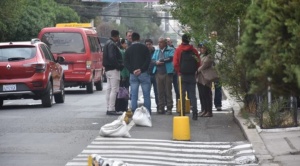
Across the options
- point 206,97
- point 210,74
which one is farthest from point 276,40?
point 206,97

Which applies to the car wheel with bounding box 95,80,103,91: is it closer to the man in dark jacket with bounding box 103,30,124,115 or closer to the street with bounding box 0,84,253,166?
the street with bounding box 0,84,253,166

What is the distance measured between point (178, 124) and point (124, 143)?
108cm

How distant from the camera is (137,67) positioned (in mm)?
19125

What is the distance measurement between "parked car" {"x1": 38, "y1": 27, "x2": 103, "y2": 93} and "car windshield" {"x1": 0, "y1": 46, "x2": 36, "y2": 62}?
22.4 feet

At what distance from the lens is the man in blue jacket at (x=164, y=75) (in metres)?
21.0

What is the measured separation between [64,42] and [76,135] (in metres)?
14.1

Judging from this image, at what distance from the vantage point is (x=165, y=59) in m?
21.0

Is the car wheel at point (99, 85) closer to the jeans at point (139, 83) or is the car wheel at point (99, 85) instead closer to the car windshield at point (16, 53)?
the car windshield at point (16, 53)

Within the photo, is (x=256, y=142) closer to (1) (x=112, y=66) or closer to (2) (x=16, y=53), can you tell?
(1) (x=112, y=66)

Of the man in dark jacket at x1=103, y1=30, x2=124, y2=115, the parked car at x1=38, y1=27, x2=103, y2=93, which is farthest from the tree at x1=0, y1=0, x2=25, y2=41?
the man in dark jacket at x1=103, y1=30, x2=124, y2=115

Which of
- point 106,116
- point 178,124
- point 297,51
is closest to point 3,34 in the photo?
point 106,116

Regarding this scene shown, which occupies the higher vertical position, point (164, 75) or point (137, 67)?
point (137, 67)

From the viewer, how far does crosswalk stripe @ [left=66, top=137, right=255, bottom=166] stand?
12875 mm

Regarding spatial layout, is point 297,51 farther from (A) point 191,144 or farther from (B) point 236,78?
(B) point 236,78
